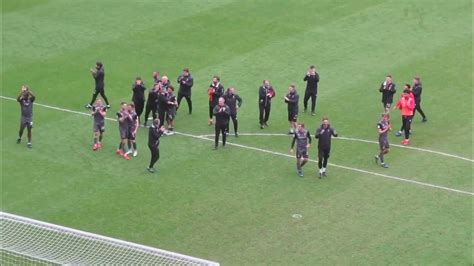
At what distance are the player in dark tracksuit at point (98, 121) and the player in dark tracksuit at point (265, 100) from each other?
16.3 feet

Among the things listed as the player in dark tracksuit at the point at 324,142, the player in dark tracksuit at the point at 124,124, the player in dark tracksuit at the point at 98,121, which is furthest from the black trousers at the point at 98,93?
the player in dark tracksuit at the point at 324,142

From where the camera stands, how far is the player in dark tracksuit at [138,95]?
29.8m

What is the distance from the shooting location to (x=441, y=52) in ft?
119

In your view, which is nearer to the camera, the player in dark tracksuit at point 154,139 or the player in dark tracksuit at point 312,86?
the player in dark tracksuit at point 154,139

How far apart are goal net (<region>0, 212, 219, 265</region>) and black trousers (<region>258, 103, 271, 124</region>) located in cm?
971

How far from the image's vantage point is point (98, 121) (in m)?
28.0

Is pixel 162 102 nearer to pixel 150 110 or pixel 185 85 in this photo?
pixel 150 110

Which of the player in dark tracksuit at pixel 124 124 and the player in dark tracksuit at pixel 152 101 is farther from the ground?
the player in dark tracksuit at pixel 152 101

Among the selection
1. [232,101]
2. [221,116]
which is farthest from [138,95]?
[221,116]

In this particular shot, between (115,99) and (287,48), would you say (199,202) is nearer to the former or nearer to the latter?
(115,99)

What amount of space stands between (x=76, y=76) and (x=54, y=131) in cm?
512

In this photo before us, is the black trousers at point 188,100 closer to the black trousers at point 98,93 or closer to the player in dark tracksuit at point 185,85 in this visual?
the player in dark tracksuit at point 185,85

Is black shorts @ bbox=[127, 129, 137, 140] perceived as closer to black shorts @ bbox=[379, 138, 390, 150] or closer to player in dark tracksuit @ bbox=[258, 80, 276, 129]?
player in dark tracksuit @ bbox=[258, 80, 276, 129]

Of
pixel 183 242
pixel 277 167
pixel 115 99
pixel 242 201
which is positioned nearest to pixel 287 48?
pixel 115 99
